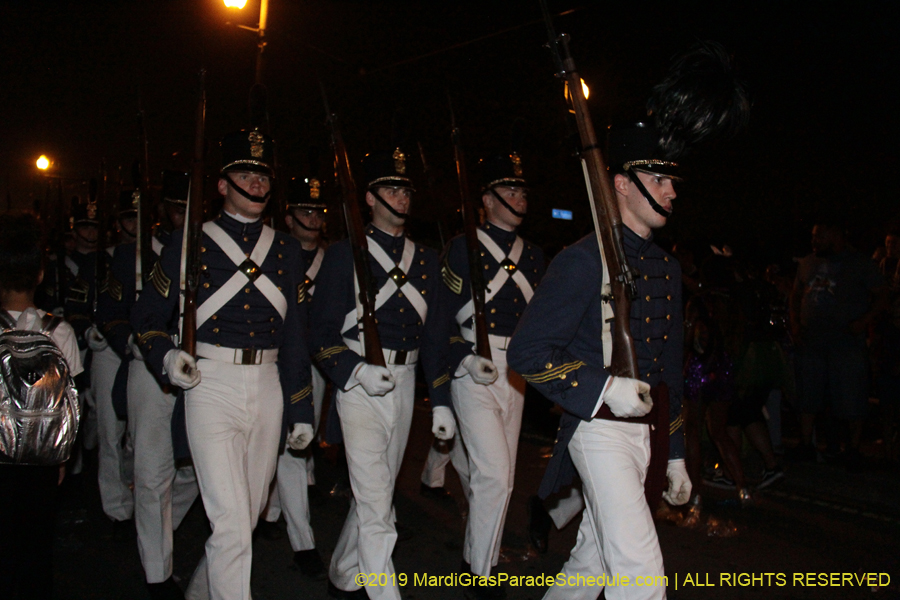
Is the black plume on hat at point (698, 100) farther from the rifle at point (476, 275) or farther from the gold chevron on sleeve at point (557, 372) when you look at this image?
the rifle at point (476, 275)

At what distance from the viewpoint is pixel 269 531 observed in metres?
5.86

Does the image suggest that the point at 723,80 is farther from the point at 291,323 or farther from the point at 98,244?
the point at 98,244

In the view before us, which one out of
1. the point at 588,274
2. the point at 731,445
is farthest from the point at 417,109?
the point at 588,274

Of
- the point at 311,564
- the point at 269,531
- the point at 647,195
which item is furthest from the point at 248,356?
the point at 269,531

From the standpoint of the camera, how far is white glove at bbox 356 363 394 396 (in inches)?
163

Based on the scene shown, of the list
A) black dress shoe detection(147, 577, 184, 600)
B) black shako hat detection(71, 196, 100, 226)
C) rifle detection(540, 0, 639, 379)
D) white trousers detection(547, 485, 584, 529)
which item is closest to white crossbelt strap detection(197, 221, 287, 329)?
black dress shoe detection(147, 577, 184, 600)

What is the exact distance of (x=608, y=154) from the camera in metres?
3.54

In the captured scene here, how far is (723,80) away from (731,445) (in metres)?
3.86

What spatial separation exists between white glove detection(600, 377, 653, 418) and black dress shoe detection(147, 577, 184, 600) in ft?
9.99

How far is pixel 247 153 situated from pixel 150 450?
2.01 meters

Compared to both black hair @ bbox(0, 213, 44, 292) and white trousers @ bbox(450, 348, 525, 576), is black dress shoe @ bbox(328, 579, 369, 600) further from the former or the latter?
black hair @ bbox(0, 213, 44, 292)

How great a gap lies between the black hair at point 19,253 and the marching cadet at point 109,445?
1.87m

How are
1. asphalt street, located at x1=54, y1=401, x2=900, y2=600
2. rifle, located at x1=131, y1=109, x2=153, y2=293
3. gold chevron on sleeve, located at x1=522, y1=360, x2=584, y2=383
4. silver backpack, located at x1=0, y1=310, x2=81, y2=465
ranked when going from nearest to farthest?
gold chevron on sleeve, located at x1=522, y1=360, x2=584, y2=383, silver backpack, located at x1=0, y1=310, x2=81, y2=465, asphalt street, located at x1=54, y1=401, x2=900, y2=600, rifle, located at x1=131, y1=109, x2=153, y2=293

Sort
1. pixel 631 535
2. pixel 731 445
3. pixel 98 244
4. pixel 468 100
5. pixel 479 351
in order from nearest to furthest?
pixel 631 535, pixel 479 351, pixel 731 445, pixel 98 244, pixel 468 100
